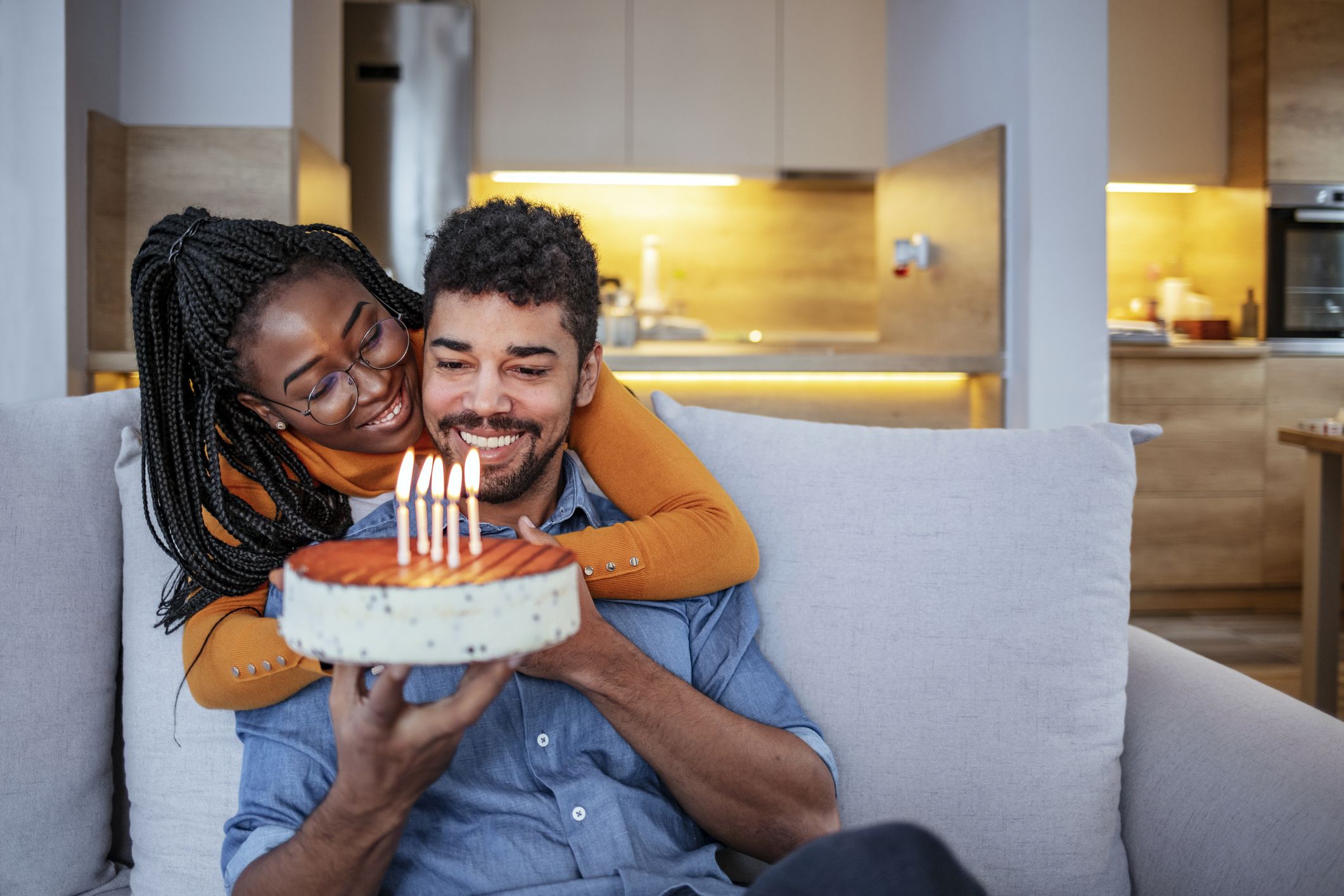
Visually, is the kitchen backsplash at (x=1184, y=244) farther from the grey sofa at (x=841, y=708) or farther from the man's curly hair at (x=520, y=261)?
the man's curly hair at (x=520, y=261)

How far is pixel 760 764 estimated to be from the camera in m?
1.11

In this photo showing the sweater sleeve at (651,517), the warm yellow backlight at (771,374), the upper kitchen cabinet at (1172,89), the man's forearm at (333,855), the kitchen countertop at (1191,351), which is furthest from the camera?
the upper kitchen cabinet at (1172,89)

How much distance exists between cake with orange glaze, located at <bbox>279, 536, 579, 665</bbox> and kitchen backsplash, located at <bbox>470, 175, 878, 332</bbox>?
13.6 ft

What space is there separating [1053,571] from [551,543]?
685 millimetres

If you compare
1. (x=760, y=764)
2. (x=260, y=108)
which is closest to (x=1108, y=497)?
(x=760, y=764)

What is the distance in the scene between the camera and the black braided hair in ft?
3.94

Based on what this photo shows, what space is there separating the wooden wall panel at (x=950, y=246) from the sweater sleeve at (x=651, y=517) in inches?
74.9

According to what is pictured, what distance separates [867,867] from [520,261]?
0.71m

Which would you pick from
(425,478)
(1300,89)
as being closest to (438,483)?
(425,478)

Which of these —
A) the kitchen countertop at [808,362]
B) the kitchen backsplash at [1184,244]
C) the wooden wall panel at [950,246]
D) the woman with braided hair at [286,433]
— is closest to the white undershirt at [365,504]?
the woman with braided hair at [286,433]

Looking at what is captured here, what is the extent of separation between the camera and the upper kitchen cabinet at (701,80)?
171 inches

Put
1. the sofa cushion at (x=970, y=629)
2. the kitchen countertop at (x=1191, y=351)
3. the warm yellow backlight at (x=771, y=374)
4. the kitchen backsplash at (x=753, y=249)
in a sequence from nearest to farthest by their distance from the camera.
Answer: the sofa cushion at (x=970, y=629) < the warm yellow backlight at (x=771, y=374) < the kitchen countertop at (x=1191, y=351) < the kitchen backsplash at (x=753, y=249)

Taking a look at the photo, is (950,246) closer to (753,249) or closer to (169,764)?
(753,249)

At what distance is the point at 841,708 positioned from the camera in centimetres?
128
